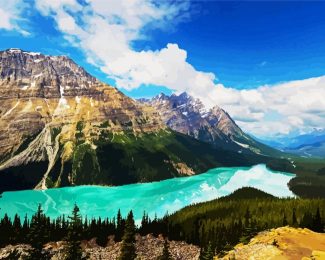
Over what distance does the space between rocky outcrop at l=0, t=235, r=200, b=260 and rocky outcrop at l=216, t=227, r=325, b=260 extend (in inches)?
806

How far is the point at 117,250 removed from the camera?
12381 centimetres

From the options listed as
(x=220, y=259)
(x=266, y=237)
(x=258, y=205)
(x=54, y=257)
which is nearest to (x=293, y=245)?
(x=266, y=237)

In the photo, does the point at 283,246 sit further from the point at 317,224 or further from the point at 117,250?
the point at 117,250

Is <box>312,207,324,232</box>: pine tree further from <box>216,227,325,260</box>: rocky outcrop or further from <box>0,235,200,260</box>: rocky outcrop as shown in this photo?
<box>0,235,200,260</box>: rocky outcrop

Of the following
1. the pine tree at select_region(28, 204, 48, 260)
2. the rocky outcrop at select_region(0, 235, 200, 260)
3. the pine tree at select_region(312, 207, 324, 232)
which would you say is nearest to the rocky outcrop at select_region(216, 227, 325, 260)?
the pine tree at select_region(312, 207, 324, 232)

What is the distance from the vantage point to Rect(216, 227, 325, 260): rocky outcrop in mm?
93675

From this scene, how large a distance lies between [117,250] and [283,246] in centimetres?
5241

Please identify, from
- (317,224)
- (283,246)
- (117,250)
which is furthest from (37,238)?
(317,224)

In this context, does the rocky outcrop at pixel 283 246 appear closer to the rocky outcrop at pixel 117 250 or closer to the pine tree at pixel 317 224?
the pine tree at pixel 317 224

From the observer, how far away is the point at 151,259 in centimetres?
11744

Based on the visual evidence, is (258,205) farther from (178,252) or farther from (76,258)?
(76,258)

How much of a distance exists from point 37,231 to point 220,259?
53497mm

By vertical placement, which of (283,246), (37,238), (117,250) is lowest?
(117,250)

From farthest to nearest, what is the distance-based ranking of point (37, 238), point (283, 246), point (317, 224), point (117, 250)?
point (317, 224) → point (117, 250) → point (37, 238) → point (283, 246)
